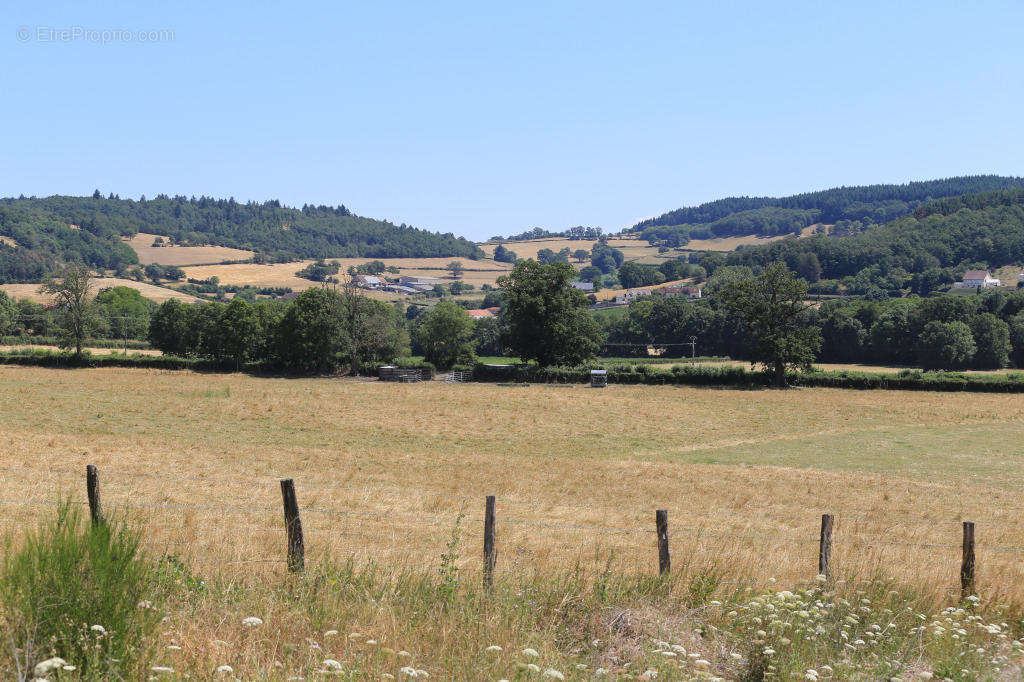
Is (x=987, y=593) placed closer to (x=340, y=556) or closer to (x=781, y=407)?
(x=340, y=556)

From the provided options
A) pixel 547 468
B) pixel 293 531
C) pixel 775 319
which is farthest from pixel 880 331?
pixel 293 531

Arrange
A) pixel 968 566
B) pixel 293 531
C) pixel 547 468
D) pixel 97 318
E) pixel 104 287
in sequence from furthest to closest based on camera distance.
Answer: pixel 104 287, pixel 97 318, pixel 547 468, pixel 968 566, pixel 293 531

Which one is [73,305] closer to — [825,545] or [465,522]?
[465,522]

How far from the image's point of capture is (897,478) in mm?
28547

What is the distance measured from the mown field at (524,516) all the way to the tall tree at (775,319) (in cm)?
1452

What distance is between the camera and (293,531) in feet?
26.2

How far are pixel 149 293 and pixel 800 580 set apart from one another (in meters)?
202

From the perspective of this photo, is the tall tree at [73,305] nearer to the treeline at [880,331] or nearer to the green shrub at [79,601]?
the treeline at [880,331]

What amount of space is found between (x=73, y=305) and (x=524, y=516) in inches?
3052

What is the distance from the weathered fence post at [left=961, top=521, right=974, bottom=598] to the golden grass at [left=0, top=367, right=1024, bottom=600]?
0.24 meters

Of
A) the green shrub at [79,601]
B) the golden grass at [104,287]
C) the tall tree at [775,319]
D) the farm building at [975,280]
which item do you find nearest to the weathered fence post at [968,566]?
the green shrub at [79,601]

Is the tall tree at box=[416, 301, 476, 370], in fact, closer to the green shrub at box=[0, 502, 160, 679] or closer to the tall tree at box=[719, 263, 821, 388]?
Result: the tall tree at box=[719, 263, 821, 388]

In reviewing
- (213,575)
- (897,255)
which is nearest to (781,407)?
(213,575)

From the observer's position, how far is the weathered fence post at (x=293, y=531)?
311 inches
